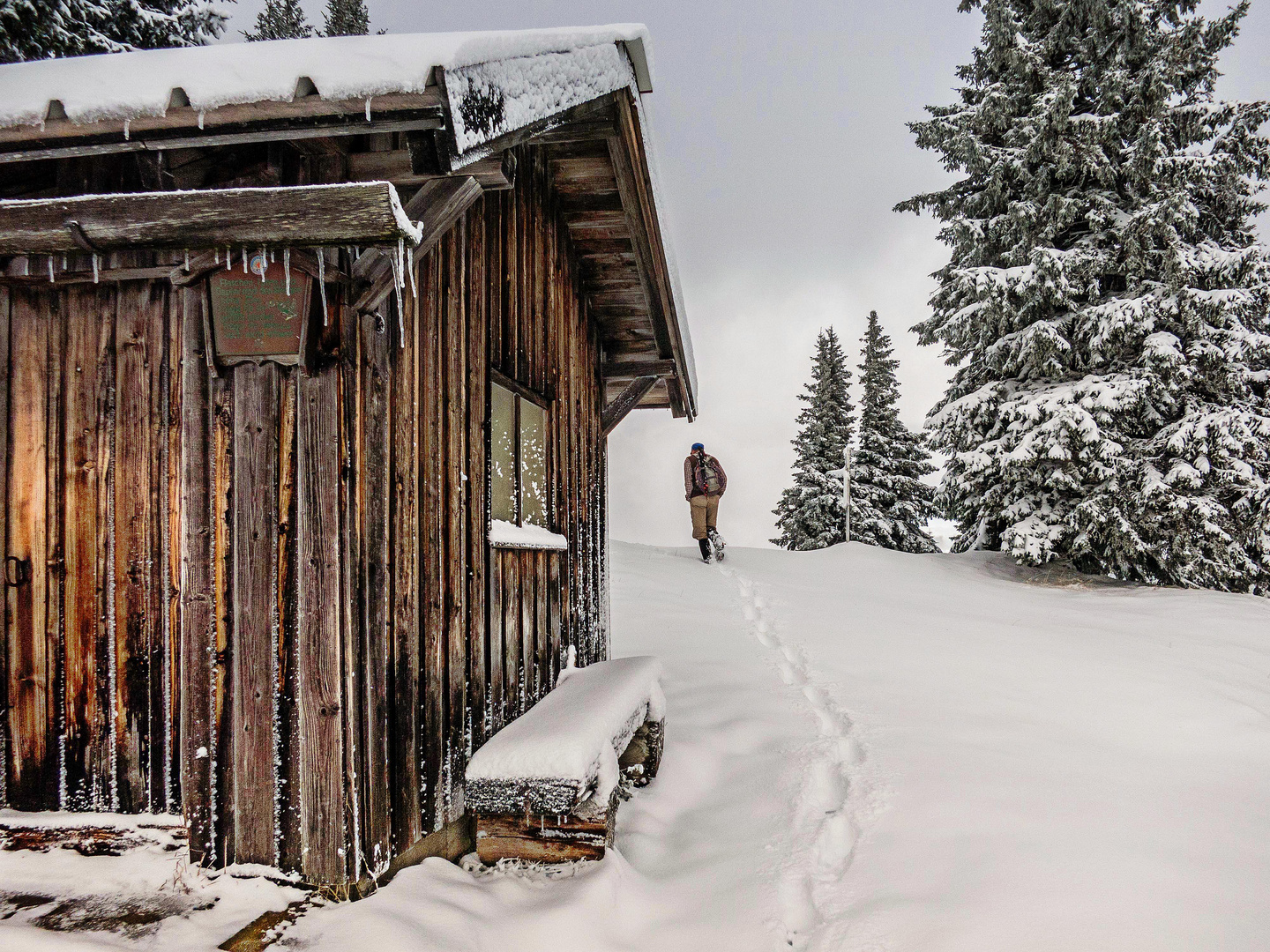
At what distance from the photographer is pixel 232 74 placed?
2438 mm

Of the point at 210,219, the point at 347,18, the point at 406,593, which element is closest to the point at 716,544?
the point at 406,593

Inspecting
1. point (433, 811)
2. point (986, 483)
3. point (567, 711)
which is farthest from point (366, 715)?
point (986, 483)

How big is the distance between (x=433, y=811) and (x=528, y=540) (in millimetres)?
1690

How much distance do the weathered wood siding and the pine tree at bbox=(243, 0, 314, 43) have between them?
31.8 m

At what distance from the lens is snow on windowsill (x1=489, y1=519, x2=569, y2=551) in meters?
4.15

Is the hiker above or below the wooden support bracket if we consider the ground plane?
below

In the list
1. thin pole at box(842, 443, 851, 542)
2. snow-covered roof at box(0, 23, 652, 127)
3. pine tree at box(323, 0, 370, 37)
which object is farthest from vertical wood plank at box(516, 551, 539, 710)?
pine tree at box(323, 0, 370, 37)

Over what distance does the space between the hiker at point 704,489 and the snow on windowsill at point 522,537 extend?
7.93 m

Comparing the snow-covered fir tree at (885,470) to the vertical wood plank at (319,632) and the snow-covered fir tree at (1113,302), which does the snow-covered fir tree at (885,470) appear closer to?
the snow-covered fir tree at (1113,302)

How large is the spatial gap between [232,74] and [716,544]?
39.3 feet

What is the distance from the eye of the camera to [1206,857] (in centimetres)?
329

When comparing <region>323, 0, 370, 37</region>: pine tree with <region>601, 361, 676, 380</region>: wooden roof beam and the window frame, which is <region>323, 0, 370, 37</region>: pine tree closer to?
<region>601, 361, 676, 380</region>: wooden roof beam

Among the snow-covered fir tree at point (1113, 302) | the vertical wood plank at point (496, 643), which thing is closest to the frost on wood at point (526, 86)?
the vertical wood plank at point (496, 643)

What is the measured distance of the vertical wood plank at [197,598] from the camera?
111 inches
